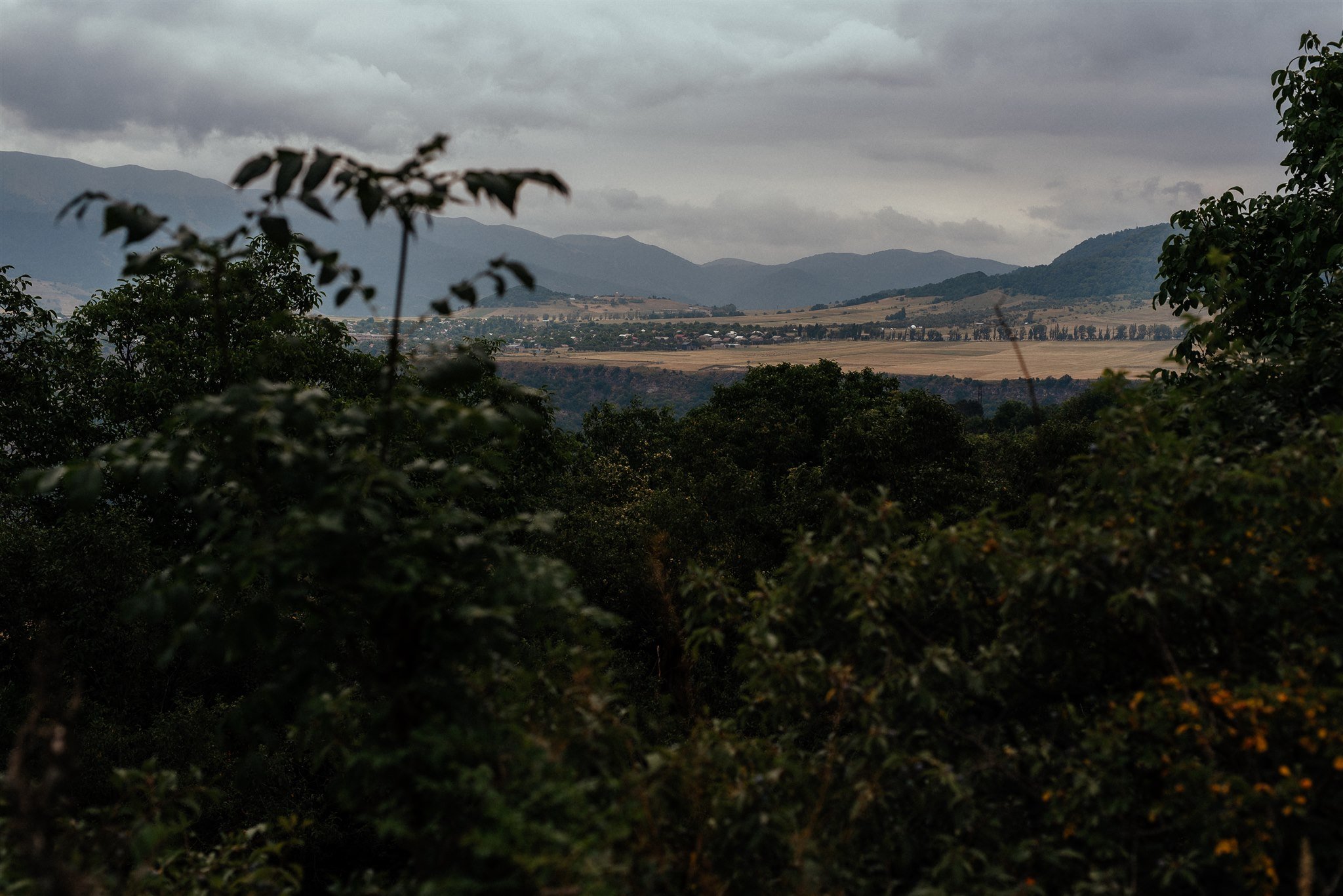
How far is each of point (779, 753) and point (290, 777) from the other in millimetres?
11625

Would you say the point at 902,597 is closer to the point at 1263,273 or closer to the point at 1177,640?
the point at 1177,640

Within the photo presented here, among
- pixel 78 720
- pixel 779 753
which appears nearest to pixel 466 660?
pixel 779 753

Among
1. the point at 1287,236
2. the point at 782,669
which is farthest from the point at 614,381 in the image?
the point at 782,669

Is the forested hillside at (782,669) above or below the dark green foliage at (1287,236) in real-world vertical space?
below

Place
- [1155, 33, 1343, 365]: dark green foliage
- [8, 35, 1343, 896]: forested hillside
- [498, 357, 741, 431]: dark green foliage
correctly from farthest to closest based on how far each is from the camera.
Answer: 1. [498, 357, 741, 431]: dark green foliage
2. [1155, 33, 1343, 365]: dark green foliage
3. [8, 35, 1343, 896]: forested hillside

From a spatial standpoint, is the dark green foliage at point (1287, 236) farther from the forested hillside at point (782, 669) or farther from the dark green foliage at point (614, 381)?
the dark green foliage at point (614, 381)

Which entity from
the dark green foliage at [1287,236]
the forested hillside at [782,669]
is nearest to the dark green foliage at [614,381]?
the dark green foliage at [1287,236]

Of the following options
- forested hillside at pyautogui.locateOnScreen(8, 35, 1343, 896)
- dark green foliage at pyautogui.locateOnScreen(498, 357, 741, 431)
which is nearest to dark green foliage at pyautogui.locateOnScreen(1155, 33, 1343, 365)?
forested hillside at pyautogui.locateOnScreen(8, 35, 1343, 896)

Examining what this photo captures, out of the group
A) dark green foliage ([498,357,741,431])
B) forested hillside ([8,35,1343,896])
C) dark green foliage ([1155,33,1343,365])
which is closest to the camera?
forested hillside ([8,35,1343,896])

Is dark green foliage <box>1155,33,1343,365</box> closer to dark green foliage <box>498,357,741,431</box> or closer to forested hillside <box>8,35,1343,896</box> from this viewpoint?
forested hillside <box>8,35,1343,896</box>

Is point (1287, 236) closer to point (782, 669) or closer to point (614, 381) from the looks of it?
point (782, 669)

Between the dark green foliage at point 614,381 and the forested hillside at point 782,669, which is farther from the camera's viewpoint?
the dark green foliage at point 614,381

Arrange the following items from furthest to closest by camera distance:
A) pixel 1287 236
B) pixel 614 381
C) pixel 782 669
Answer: pixel 614 381
pixel 1287 236
pixel 782 669

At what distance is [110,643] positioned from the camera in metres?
13.7
